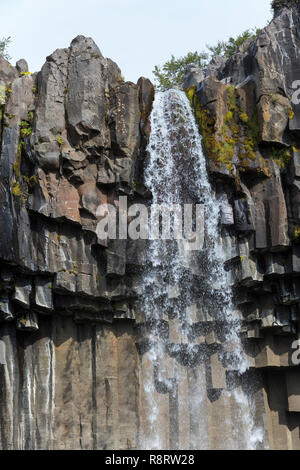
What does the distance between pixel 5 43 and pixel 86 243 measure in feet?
53.6

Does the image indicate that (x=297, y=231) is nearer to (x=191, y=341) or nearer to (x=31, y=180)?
(x=191, y=341)

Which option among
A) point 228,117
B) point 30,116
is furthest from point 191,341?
point 30,116

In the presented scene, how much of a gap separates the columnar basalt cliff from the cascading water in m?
0.05

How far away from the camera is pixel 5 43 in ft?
91.0

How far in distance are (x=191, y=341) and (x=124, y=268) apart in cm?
273

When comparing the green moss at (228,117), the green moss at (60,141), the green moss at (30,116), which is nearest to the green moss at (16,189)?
the green moss at (60,141)

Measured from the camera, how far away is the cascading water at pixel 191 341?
1534 centimetres

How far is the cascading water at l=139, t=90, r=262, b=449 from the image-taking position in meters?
15.3

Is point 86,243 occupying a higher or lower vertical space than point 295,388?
higher

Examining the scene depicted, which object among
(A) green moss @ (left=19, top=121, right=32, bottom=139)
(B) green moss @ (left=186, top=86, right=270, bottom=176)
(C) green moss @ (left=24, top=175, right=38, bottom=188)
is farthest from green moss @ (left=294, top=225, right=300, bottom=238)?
(A) green moss @ (left=19, top=121, right=32, bottom=139)

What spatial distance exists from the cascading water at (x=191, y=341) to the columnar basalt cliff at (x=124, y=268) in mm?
48

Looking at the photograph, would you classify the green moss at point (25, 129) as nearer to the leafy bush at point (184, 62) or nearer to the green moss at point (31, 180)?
the green moss at point (31, 180)

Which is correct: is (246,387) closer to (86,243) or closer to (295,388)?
(295,388)
